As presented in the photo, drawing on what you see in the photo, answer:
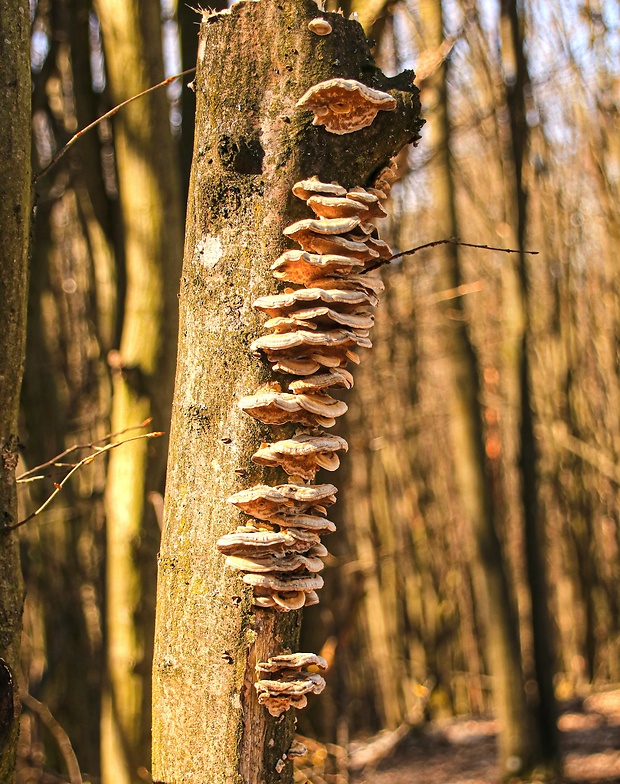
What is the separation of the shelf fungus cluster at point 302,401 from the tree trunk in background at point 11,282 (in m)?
0.87

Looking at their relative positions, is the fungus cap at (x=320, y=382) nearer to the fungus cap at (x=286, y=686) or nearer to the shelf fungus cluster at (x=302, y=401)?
the shelf fungus cluster at (x=302, y=401)

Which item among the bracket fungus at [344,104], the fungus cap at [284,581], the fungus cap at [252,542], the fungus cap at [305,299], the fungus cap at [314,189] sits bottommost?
the fungus cap at [284,581]

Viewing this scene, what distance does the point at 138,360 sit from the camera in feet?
15.9

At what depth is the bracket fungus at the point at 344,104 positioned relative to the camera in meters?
2.18

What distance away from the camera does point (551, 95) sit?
13.6 meters

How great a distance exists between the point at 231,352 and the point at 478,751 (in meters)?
9.42

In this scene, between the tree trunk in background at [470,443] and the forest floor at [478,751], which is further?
the forest floor at [478,751]

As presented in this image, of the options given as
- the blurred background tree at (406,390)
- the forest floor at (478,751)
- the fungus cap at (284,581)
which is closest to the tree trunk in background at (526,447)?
the blurred background tree at (406,390)

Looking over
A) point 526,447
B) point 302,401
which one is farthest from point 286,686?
point 526,447

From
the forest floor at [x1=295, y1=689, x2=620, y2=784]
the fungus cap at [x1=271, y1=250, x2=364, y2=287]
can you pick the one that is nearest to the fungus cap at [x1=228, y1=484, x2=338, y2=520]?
the fungus cap at [x1=271, y1=250, x2=364, y2=287]

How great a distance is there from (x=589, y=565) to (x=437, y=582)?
2713mm

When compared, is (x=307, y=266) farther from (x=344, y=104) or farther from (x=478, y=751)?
(x=478, y=751)

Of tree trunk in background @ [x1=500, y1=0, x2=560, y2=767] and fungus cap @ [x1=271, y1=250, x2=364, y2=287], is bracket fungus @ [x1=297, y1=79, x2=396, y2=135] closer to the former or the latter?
fungus cap @ [x1=271, y1=250, x2=364, y2=287]

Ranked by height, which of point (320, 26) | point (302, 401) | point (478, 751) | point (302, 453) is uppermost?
point (320, 26)
